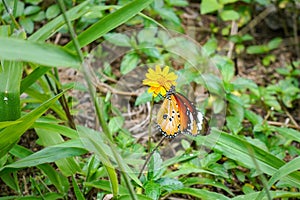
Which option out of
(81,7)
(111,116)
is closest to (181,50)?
(111,116)

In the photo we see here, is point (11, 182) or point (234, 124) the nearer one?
point (11, 182)

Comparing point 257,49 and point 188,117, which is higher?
point 257,49

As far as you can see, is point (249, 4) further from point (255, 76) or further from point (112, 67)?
point (112, 67)

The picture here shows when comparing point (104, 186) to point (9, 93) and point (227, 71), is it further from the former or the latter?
point (227, 71)

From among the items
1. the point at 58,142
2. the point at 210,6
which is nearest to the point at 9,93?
the point at 58,142

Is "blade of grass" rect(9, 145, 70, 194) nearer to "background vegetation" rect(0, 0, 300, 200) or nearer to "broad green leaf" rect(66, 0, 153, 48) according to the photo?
"background vegetation" rect(0, 0, 300, 200)

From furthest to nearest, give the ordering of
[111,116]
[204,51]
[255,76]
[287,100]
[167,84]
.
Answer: [255,76]
[287,100]
[204,51]
[111,116]
[167,84]

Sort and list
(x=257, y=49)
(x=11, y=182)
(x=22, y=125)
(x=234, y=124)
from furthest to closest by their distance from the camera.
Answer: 1. (x=257, y=49)
2. (x=234, y=124)
3. (x=11, y=182)
4. (x=22, y=125)
